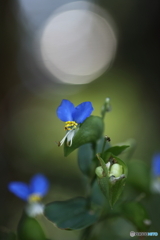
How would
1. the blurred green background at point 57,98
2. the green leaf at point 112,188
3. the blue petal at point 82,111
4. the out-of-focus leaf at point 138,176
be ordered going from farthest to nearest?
the blurred green background at point 57,98 → the out-of-focus leaf at point 138,176 → the blue petal at point 82,111 → the green leaf at point 112,188

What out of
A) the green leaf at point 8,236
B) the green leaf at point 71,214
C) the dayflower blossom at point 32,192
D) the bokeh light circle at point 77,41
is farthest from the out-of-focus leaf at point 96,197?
the bokeh light circle at point 77,41

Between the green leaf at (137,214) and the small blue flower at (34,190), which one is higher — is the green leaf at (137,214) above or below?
below

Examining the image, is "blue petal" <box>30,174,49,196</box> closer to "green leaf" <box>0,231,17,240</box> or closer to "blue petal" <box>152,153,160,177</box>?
"green leaf" <box>0,231,17,240</box>

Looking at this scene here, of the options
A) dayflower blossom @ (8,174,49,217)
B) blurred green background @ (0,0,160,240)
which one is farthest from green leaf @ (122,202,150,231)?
blurred green background @ (0,0,160,240)

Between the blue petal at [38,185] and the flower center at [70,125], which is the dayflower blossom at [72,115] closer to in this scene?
the flower center at [70,125]

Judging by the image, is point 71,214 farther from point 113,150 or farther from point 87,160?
point 113,150
